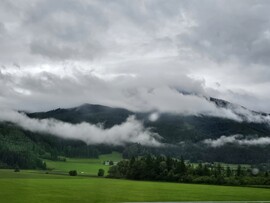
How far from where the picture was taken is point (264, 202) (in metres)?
87.9

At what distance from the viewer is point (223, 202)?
88188 mm

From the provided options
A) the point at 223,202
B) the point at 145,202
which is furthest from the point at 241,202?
the point at 145,202

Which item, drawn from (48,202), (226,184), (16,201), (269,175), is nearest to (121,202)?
(48,202)

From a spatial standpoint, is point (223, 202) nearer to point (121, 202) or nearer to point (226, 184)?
point (121, 202)

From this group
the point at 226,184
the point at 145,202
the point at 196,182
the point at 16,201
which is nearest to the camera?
the point at 16,201

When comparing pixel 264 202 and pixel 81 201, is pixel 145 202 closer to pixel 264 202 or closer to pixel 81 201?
pixel 81 201

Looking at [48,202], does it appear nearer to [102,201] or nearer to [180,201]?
[102,201]

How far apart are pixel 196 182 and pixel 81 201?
11793 cm

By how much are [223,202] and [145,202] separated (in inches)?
627

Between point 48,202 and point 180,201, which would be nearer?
point 48,202

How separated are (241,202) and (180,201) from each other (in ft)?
40.3

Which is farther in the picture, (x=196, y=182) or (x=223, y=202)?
(x=196, y=182)

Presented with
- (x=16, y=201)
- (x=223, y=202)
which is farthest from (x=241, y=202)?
(x=16, y=201)

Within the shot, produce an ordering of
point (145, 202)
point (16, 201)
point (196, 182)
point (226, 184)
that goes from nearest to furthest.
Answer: point (16, 201), point (145, 202), point (226, 184), point (196, 182)
